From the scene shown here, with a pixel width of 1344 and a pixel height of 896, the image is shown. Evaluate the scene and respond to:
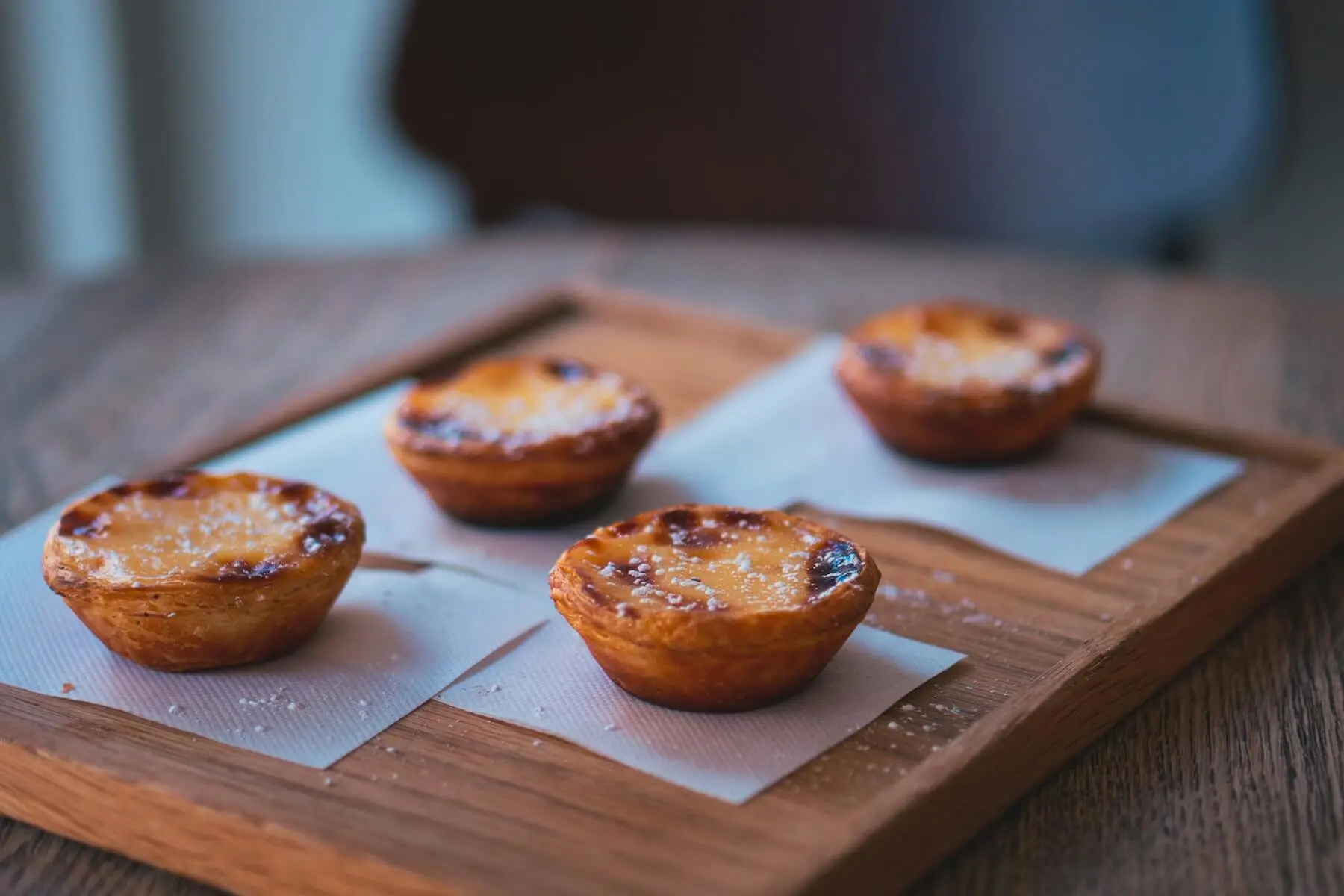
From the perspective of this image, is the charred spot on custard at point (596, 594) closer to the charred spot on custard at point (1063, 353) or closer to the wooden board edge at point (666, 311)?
the charred spot on custard at point (1063, 353)

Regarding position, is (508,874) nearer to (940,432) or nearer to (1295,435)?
(940,432)

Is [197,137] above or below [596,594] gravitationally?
below

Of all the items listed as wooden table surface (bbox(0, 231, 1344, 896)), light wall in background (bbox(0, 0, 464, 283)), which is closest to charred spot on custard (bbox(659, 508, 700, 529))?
wooden table surface (bbox(0, 231, 1344, 896))

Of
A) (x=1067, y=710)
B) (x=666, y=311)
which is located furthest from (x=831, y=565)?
(x=666, y=311)

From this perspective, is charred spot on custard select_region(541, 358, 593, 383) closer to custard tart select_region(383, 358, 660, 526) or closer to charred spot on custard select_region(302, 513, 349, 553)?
custard tart select_region(383, 358, 660, 526)

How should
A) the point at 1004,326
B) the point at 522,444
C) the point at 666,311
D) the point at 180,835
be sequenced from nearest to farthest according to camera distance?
1. the point at 180,835
2. the point at 522,444
3. the point at 1004,326
4. the point at 666,311

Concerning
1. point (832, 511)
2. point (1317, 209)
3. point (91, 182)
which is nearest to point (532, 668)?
point (832, 511)

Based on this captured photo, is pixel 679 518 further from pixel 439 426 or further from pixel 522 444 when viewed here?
pixel 439 426
